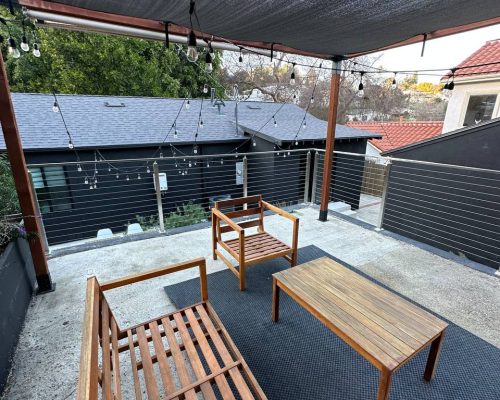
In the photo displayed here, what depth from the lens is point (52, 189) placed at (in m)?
6.36

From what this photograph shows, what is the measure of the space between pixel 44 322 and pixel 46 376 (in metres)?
0.55

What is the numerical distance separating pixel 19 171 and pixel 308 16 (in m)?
2.47

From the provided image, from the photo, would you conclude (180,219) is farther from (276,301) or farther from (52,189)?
(276,301)

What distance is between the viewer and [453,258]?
2.93 m

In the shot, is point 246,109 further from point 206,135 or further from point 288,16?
point 288,16

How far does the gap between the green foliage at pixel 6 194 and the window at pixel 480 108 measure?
869 centimetres

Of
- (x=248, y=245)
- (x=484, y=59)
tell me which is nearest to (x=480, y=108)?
(x=484, y=59)

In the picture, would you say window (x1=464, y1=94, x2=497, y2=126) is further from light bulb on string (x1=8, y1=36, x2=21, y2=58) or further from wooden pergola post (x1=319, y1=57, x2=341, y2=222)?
light bulb on string (x1=8, y1=36, x2=21, y2=58)

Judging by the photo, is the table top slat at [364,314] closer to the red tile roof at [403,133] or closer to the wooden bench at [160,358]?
the wooden bench at [160,358]

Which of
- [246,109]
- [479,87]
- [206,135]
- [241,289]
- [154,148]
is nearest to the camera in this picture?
[241,289]

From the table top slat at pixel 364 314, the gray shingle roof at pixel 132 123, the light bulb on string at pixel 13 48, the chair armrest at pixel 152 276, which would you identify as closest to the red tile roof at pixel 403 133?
the gray shingle roof at pixel 132 123

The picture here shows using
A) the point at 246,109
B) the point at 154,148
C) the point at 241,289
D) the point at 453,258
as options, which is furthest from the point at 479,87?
the point at 154,148

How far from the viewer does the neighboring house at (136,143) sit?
20.6 ft

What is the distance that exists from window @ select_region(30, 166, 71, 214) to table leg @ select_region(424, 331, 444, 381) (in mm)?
7063
